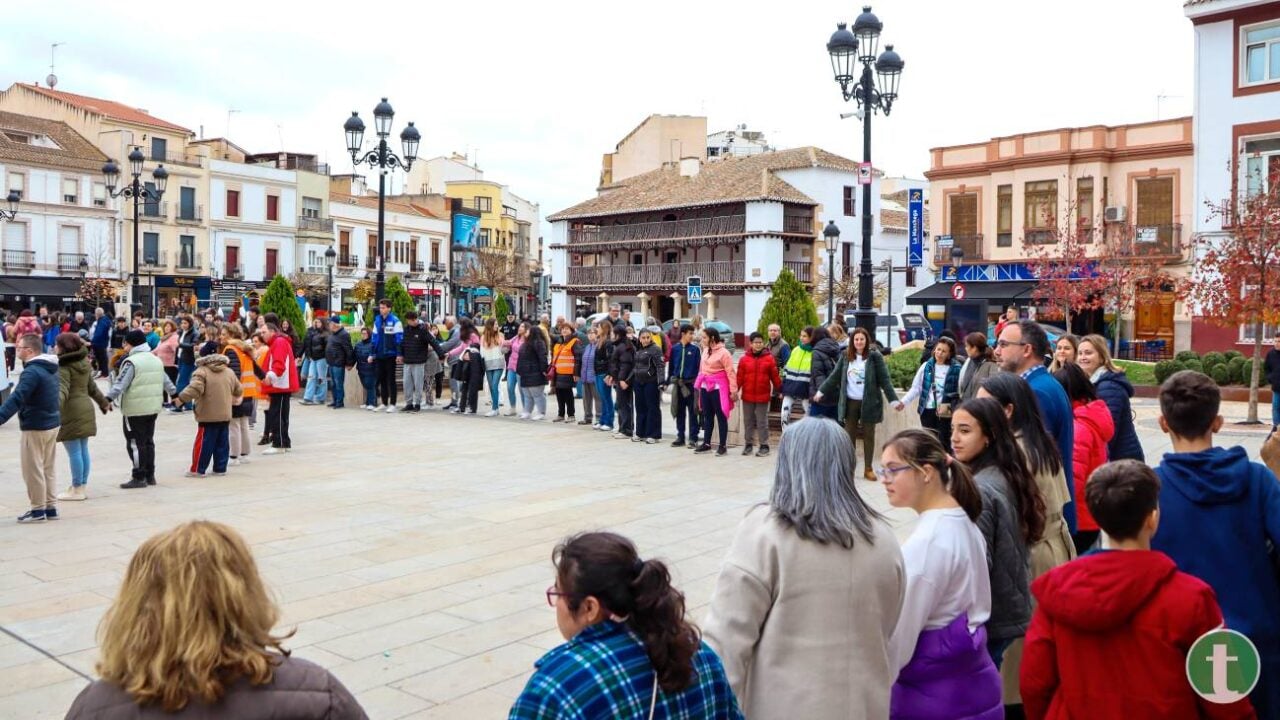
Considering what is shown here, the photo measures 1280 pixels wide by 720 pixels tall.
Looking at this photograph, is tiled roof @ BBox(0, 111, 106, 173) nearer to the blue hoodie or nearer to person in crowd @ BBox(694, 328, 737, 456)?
person in crowd @ BBox(694, 328, 737, 456)

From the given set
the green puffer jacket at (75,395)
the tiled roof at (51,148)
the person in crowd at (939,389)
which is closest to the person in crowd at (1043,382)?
the person in crowd at (939,389)

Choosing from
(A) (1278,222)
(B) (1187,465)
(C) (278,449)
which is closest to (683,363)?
(C) (278,449)

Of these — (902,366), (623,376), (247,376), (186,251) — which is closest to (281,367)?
(247,376)

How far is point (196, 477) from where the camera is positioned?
38.7 ft

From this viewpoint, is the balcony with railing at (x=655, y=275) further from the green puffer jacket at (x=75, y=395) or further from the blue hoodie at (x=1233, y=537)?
the blue hoodie at (x=1233, y=537)

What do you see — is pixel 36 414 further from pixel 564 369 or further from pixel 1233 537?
pixel 1233 537

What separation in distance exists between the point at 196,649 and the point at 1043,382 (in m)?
4.47

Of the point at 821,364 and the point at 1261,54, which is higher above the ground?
the point at 1261,54

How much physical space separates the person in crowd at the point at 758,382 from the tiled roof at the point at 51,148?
47.1 metres

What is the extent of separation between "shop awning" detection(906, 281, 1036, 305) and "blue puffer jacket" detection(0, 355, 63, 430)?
33789mm

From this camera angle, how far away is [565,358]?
1723 cm

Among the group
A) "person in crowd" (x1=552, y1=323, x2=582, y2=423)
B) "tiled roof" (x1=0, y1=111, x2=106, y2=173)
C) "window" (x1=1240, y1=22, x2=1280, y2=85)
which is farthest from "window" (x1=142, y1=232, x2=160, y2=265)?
"window" (x1=1240, y1=22, x2=1280, y2=85)

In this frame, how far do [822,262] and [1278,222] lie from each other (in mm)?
36710

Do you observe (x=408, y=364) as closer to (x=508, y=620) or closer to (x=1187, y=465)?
(x=508, y=620)
